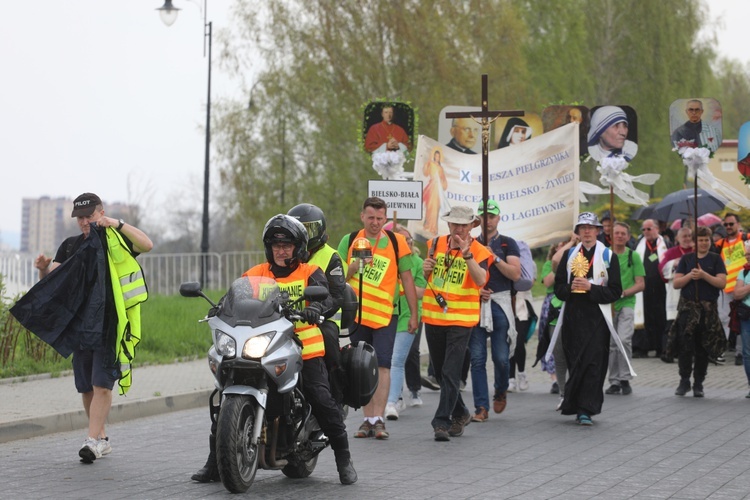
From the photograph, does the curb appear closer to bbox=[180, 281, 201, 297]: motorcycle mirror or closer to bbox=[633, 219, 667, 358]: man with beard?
bbox=[180, 281, 201, 297]: motorcycle mirror

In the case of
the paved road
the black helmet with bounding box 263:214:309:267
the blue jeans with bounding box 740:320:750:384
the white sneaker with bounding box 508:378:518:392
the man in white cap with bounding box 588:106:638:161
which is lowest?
the paved road

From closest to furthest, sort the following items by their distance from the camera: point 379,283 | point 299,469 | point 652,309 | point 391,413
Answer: point 299,469
point 379,283
point 391,413
point 652,309

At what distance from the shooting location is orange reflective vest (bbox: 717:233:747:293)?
620 inches

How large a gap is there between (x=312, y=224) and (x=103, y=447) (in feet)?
7.80

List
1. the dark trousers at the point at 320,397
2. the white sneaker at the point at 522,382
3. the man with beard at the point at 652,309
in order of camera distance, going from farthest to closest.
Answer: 1. the man with beard at the point at 652,309
2. the white sneaker at the point at 522,382
3. the dark trousers at the point at 320,397

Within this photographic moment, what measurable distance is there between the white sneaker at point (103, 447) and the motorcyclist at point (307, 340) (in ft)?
4.73

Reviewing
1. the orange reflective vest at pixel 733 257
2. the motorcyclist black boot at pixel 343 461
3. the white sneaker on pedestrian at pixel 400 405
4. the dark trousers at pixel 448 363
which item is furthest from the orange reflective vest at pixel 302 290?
the orange reflective vest at pixel 733 257

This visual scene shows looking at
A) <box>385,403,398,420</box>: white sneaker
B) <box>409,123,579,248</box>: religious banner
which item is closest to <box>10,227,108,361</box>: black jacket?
<box>385,403,398,420</box>: white sneaker

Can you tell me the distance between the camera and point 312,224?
30.1ft

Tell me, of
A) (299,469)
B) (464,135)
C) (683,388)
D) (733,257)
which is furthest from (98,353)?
(464,135)

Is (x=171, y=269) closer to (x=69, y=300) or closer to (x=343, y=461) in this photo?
(x=69, y=300)

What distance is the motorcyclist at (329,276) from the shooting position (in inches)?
353

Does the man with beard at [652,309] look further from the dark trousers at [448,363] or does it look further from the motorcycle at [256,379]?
the motorcycle at [256,379]

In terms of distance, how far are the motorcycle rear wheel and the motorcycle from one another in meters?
0.24
